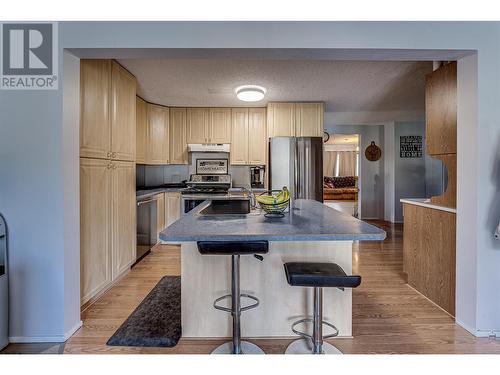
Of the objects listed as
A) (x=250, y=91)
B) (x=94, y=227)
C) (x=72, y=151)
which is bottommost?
(x=94, y=227)

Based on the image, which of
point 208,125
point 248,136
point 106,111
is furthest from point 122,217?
point 248,136

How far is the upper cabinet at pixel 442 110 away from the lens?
7.45 feet

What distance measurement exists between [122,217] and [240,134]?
2.52 metres

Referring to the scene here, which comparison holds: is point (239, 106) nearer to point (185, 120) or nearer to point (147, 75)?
point (185, 120)

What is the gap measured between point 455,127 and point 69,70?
2.83 m

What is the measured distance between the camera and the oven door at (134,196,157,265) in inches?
143

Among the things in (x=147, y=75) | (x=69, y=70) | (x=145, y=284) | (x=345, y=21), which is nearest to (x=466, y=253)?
(x=345, y=21)

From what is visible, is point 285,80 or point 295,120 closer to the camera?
point 285,80

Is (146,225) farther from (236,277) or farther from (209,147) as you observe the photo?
(236,277)

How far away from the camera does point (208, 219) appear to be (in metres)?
1.73

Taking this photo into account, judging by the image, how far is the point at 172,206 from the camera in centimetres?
465

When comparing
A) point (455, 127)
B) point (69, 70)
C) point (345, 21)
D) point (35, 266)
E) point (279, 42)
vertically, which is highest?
point (345, 21)

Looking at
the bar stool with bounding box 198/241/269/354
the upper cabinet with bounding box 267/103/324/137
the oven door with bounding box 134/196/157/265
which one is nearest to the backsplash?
the upper cabinet with bounding box 267/103/324/137

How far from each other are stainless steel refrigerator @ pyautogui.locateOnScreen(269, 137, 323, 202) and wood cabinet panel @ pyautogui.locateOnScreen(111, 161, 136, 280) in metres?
2.05
